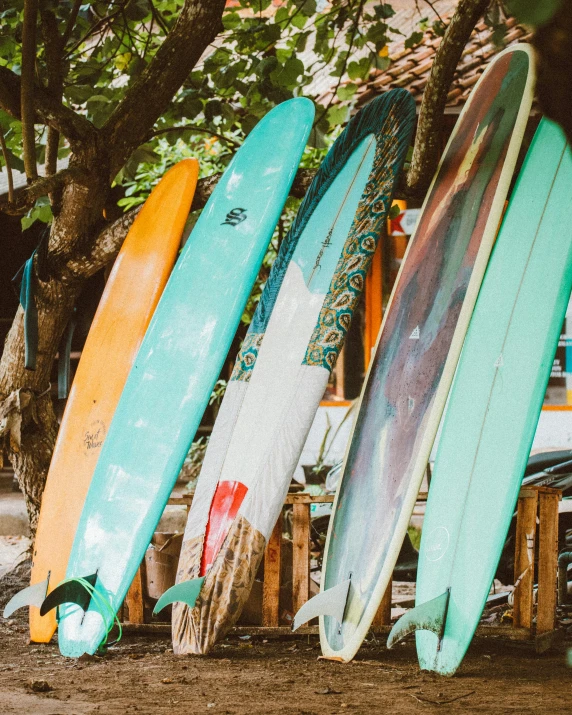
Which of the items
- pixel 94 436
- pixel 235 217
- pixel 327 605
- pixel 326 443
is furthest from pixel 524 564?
pixel 326 443

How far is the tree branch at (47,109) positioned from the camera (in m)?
3.37

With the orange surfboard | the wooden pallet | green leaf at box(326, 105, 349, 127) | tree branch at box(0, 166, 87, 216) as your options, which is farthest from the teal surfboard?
tree branch at box(0, 166, 87, 216)

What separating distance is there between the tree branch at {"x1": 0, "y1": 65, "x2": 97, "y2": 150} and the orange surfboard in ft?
1.51

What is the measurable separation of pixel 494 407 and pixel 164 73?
217cm

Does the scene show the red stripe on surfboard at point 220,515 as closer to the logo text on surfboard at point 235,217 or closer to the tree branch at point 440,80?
the logo text on surfboard at point 235,217

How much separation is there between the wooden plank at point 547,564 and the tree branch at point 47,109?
253 cm

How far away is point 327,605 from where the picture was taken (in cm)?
259

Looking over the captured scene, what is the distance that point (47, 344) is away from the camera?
368 cm

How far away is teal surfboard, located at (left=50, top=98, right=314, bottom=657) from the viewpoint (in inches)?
114

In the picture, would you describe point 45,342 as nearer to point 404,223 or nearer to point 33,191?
point 33,191

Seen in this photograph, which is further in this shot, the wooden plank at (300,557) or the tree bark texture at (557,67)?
the wooden plank at (300,557)

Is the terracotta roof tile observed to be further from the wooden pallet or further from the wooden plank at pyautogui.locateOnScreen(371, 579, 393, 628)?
the wooden plank at pyautogui.locateOnScreen(371, 579, 393, 628)

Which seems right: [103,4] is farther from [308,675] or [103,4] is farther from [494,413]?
[308,675]

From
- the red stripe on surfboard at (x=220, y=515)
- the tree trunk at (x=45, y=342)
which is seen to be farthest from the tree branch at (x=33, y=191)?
the red stripe on surfboard at (x=220, y=515)
